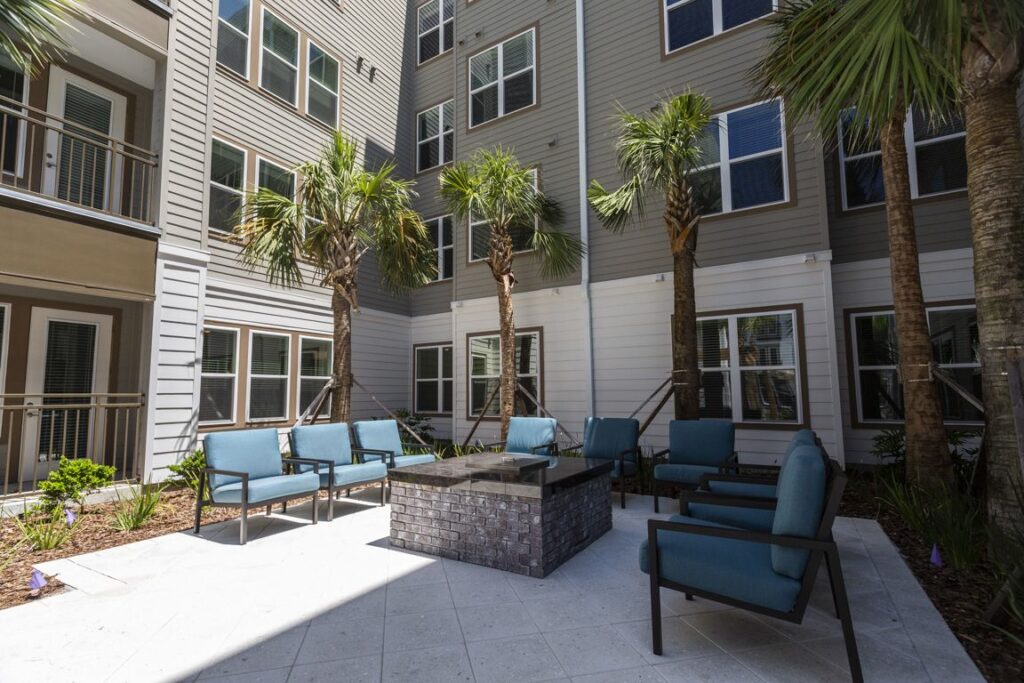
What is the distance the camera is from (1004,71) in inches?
144

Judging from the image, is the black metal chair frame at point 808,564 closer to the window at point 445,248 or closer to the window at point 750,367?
the window at point 750,367

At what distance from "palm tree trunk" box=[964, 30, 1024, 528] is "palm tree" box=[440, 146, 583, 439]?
534cm

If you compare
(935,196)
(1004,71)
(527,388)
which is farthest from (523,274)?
(1004,71)

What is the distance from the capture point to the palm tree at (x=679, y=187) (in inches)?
260

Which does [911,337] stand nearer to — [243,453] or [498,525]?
[498,525]

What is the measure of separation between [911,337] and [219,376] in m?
9.18

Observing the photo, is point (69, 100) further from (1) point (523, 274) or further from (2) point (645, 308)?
(2) point (645, 308)

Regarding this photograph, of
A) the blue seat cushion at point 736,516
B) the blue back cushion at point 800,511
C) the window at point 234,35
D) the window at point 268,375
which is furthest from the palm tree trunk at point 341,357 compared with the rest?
the blue back cushion at point 800,511

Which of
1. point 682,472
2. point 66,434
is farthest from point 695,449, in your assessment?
point 66,434

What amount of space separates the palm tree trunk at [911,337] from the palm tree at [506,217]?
458 cm

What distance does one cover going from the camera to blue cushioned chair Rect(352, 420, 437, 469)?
639 cm

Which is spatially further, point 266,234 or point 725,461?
point 266,234

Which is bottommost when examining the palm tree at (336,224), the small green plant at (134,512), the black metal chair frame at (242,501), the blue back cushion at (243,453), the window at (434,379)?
the small green plant at (134,512)

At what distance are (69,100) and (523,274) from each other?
284 inches
